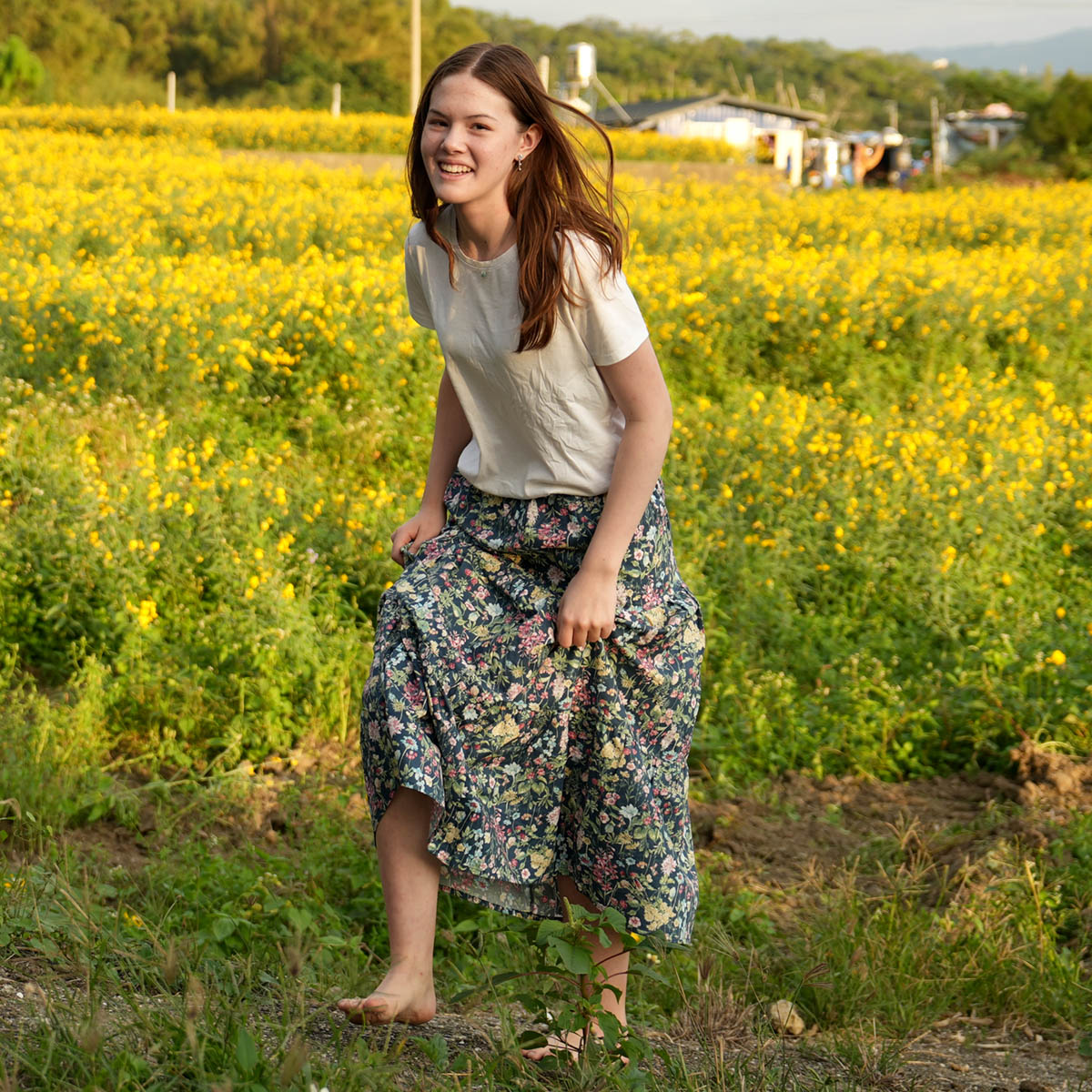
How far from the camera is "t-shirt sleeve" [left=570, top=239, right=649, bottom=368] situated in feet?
6.74

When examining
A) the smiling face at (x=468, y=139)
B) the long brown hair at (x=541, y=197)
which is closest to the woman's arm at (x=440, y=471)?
the long brown hair at (x=541, y=197)


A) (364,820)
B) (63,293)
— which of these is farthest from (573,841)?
(63,293)

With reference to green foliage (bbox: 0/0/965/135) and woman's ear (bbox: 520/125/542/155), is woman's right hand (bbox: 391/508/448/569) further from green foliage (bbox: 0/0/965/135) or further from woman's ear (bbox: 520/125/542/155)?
green foliage (bbox: 0/0/965/135)

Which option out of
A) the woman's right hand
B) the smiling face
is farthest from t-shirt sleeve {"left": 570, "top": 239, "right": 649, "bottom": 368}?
the woman's right hand

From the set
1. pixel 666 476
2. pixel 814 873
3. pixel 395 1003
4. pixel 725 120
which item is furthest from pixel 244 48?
pixel 395 1003

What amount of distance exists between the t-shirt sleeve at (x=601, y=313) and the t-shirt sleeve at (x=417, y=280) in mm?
307

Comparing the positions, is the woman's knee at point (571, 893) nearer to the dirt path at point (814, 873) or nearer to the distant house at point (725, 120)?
the dirt path at point (814, 873)

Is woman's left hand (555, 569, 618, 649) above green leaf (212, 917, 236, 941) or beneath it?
above

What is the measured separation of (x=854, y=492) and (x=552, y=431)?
3656mm

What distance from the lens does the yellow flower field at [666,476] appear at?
4215mm

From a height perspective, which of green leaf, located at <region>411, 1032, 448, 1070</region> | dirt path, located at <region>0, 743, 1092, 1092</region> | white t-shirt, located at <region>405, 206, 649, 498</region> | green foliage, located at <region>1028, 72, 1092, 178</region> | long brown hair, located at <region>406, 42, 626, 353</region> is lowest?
dirt path, located at <region>0, 743, 1092, 1092</region>

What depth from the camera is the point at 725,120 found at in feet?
150

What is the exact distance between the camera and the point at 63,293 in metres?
6.36

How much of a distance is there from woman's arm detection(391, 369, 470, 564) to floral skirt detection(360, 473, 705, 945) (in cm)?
11
